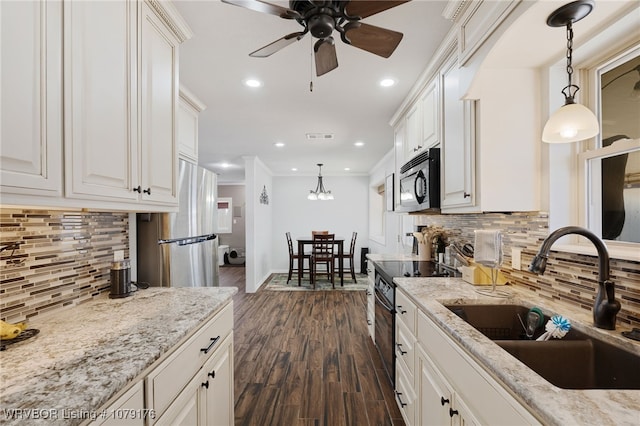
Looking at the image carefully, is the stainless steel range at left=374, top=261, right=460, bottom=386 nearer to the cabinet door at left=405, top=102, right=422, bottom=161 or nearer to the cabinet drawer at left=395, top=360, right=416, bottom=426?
the cabinet drawer at left=395, top=360, right=416, bottom=426

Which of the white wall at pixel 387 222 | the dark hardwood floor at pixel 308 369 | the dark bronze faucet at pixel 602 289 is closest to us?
the dark bronze faucet at pixel 602 289

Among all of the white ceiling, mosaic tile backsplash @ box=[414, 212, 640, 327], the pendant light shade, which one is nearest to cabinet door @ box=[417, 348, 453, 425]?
mosaic tile backsplash @ box=[414, 212, 640, 327]

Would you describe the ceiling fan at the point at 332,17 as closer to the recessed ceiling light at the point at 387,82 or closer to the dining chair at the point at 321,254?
the recessed ceiling light at the point at 387,82

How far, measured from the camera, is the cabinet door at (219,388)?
129cm

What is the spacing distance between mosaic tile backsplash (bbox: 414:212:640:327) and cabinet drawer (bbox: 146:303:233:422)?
1701 mm

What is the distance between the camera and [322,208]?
716 centimetres

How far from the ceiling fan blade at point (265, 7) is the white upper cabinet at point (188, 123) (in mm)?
1393

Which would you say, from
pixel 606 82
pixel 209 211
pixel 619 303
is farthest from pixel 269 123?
pixel 619 303

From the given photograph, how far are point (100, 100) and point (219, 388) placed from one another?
1.41m

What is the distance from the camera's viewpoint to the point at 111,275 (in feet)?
4.78

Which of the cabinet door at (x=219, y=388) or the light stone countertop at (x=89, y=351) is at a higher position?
the light stone countertop at (x=89, y=351)

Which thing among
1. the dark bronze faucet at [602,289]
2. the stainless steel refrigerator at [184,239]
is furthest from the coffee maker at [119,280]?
the dark bronze faucet at [602,289]

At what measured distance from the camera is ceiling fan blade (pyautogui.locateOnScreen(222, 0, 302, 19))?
1.14m

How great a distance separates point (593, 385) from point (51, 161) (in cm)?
197
